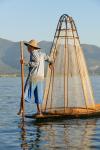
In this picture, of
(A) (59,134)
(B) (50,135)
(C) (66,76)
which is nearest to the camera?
(B) (50,135)

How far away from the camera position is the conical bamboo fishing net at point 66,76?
23.4m

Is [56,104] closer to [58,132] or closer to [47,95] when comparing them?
[47,95]

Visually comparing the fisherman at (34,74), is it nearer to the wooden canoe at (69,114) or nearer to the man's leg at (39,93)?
the man's leg at (39,93)

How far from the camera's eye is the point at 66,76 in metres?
23.7

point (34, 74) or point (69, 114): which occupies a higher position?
point (34, 74)

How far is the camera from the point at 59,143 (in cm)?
1652

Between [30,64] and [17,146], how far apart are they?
20.0ft

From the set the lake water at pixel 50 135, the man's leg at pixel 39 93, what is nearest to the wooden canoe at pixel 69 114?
the lake water at pixel 50 135

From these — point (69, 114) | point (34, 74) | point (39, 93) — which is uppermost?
point (34, 74)

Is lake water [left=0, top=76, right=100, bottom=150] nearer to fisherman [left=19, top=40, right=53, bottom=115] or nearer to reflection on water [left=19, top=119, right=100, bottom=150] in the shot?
reflection on water [left=19, top=119, right=100, bottom=150]

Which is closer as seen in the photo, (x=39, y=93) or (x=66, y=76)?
(x=39, y=93)

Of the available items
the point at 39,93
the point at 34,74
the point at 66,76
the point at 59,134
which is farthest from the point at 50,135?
the point at 66,76

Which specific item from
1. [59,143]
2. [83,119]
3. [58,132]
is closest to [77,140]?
[59,143]

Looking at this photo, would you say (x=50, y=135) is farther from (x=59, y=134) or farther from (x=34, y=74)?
(x=34, y=74)
